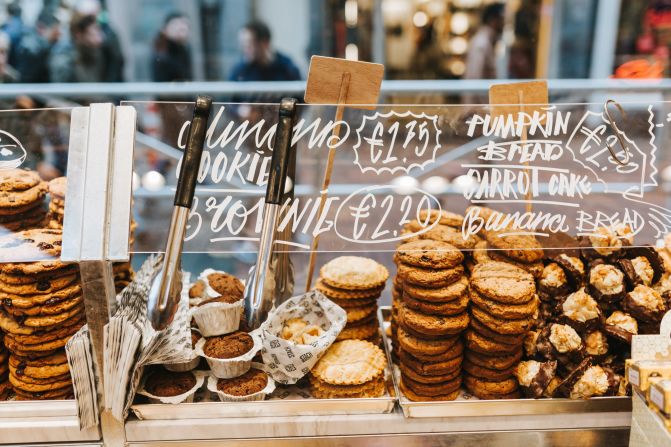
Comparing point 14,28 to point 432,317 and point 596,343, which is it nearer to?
point 432,317

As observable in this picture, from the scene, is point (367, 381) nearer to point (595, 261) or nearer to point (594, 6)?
point (595, 261)

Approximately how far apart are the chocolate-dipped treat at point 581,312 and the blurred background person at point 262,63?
4351 mm

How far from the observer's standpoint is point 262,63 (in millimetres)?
5387

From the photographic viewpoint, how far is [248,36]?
5453 mm

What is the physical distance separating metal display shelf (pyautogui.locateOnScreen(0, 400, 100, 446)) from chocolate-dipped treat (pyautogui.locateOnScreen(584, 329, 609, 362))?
4.86 ft

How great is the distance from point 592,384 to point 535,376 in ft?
0.53

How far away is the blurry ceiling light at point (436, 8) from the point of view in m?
7.50

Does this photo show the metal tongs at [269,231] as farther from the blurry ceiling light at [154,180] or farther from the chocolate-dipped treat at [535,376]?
the chocolate-dipped treat at [535,376]

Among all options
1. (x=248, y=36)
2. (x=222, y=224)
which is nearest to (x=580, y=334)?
(x=222, y=224)

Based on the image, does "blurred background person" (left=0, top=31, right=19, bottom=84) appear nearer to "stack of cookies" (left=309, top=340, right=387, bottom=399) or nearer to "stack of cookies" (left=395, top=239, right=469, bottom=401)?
"stack of cookies" (left=309, top=340, right=387, bottom=399)

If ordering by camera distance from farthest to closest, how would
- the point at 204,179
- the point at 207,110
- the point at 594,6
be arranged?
1. the point at 594,6
2. the point at 204,179
3. the point at 207,110


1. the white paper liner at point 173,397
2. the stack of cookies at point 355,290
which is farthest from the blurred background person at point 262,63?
the white paper liner at point 173,397

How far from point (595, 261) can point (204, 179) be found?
124 cm

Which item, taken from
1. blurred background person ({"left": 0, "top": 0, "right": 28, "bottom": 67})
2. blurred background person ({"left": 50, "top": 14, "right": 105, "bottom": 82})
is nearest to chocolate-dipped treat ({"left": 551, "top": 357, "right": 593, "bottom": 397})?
blurred background person ({"left": 50, "top": 14, "right": 105, "bottom": 82})
